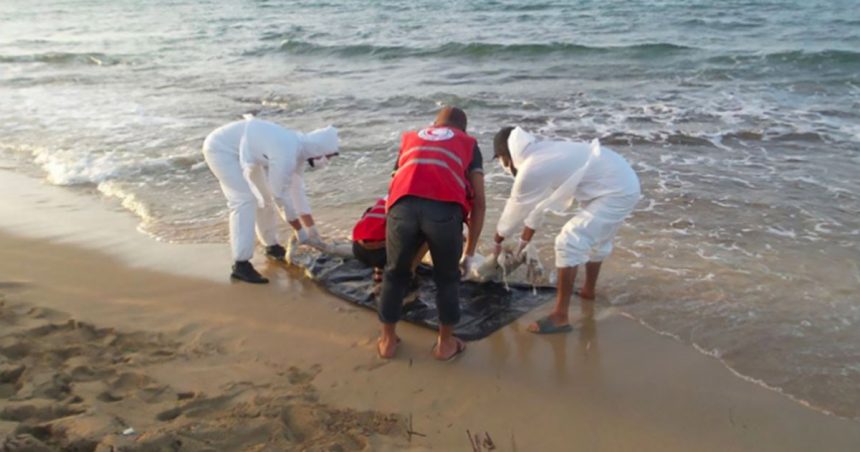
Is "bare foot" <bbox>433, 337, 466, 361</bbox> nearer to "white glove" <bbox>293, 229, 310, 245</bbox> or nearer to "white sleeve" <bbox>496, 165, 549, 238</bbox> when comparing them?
"white sleeve" <bbox>496, 165, 549, 238</bbox>

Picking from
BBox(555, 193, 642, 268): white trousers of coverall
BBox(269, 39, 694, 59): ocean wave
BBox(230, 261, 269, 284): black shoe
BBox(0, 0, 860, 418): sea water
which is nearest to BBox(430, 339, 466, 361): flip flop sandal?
BBox(555, 193, 642, 268): white trousers of coverall

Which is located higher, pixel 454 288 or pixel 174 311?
pixel 454 288

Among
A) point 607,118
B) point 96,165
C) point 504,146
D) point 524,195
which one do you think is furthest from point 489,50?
point 524,195

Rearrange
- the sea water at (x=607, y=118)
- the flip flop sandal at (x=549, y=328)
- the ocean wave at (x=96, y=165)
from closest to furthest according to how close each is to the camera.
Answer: the flip flop sandal at (x=549, y=328) < the sea water at (x=607, y=118) < the ocean wave at (x=96, y=165)

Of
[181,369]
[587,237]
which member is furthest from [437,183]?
[181,369]

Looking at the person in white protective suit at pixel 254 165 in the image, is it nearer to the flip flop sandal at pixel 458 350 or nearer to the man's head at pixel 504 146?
the man's head at pixel 504 146

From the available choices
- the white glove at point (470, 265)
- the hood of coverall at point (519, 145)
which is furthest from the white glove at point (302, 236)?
the hood of coverall at point (519, 145)

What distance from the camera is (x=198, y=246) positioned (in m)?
5.93

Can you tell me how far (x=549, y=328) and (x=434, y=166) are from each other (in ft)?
4.52

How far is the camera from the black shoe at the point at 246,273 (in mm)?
5148

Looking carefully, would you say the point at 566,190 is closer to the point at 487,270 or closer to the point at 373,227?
the point at 487,270

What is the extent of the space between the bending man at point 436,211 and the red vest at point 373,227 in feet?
2.62

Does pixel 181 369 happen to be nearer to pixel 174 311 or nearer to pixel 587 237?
pixel 174 311

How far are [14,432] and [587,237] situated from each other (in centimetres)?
318
